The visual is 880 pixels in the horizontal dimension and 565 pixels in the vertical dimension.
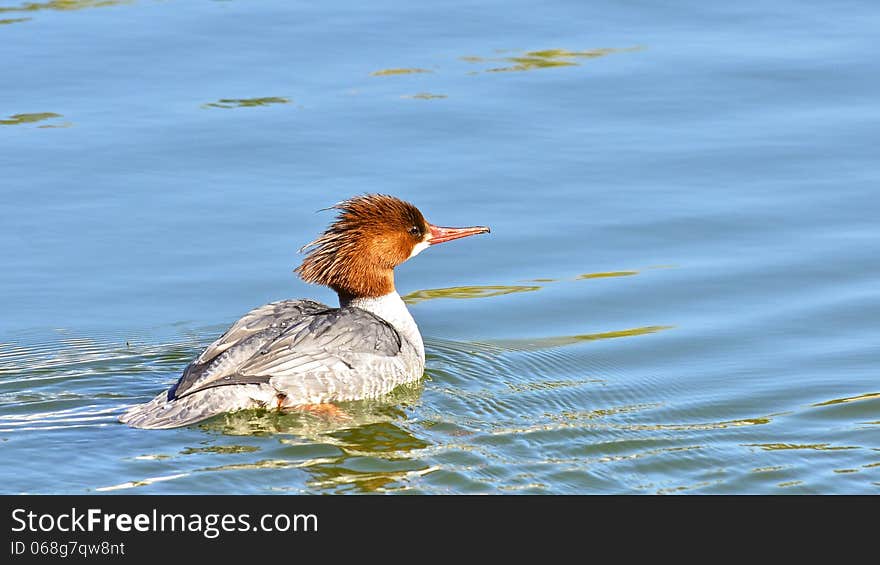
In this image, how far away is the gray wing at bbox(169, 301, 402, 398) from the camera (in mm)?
8883

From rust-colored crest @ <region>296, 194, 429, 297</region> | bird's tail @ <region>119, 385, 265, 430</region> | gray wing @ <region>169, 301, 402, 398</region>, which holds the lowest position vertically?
bird's tail @ <region>119, 385, 265, 430</region>

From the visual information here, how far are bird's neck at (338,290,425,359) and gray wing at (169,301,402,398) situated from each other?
0.57ft

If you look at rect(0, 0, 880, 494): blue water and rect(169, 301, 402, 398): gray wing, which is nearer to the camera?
rect(0, 0, 880, 494): blue water

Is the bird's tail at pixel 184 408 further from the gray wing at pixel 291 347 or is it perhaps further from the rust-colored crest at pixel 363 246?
the rust-colored crest at pixel 363 246

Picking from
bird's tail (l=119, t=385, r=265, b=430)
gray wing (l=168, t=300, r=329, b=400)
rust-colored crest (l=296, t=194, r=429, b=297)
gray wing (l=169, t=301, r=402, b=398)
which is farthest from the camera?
rust-colored crest (l=296, t=194, r=429, b=297)

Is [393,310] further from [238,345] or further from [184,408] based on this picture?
[184,408]

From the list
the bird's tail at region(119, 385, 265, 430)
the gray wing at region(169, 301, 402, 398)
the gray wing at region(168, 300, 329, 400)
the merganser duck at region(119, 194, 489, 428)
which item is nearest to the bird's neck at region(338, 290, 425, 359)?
the merganser duck at region(119, 194, 489, 428)

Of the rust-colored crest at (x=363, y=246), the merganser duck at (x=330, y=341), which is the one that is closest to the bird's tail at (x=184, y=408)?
the merganser duck at (x=330, y=341)

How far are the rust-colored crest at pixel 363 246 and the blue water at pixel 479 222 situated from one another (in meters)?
0.69

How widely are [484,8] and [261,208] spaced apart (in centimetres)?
478

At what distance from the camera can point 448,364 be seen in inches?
396

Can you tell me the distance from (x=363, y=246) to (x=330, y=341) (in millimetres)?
839

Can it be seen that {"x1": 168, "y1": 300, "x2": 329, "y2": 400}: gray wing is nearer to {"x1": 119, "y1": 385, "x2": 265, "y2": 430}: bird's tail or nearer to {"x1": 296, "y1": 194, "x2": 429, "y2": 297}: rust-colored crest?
{"x1": 119, "y1": 385, "x2": 265, "y2": 430}: bird's tail
